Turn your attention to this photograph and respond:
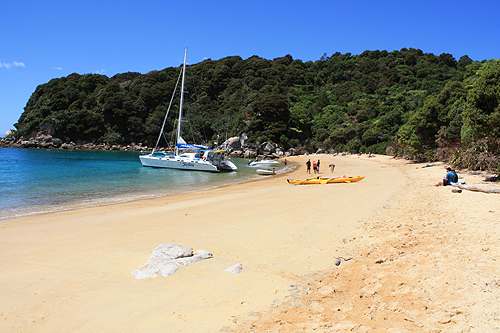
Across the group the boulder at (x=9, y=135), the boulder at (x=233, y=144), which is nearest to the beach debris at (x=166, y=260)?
the boulder at (x=233, y=144)

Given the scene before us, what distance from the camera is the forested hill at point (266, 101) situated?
66.6 metres

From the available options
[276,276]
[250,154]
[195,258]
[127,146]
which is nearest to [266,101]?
[250,154]

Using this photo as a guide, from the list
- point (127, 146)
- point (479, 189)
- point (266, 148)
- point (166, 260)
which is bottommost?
point (166, 260)

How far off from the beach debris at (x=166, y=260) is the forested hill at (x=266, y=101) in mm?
39586

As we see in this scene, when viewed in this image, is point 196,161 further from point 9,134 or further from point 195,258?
point 9,134

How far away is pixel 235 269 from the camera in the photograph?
4961 mm

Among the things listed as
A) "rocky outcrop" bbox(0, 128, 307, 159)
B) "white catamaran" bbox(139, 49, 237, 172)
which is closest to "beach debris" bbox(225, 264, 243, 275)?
"white catamaran" bbox(139, 49, 237, 172)

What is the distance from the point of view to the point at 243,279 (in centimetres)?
467

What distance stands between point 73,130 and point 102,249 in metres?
90.1

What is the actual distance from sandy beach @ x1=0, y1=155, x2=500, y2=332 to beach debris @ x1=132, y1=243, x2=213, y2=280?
156mm

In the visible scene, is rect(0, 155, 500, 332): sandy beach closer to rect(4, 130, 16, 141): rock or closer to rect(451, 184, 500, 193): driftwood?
rect(451, 184, 500, 193): driftwood

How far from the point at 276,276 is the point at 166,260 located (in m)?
1.98

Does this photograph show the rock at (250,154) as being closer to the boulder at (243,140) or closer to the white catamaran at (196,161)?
the boulder at (243,140)

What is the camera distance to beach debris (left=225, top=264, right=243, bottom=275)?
489cm
